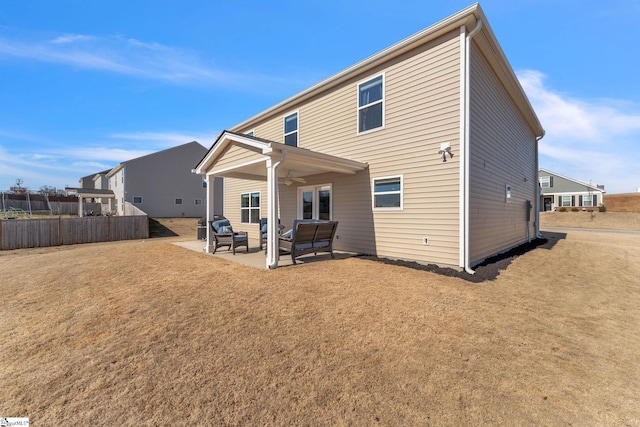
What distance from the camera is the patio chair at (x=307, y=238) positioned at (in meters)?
6.88

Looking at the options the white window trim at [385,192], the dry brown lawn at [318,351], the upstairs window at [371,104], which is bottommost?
the dry brown lawn at [318,351]

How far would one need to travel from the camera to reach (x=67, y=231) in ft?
45.9

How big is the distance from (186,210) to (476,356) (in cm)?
2788

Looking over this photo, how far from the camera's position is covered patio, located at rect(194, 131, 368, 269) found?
6.40m

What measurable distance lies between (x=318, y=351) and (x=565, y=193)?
4308 cm

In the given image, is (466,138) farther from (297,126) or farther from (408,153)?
(297,126)

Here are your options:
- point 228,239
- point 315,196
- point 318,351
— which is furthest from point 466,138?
point 228,239

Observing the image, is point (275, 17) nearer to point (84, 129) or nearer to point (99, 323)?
point (99, 323)

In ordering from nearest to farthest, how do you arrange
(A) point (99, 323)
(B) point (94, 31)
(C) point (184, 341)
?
1. (C) point (184, 341)
2. (A) point (99, 323)
3. (B) point (94, 31)

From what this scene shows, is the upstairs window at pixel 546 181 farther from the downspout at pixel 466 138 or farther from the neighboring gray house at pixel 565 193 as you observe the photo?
the downspout at pixel 466 138

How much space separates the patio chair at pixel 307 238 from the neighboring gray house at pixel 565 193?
122ft

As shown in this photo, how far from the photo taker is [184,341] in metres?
3.14

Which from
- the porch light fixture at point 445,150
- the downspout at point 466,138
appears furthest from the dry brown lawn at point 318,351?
the porch light fixture at point 445,150

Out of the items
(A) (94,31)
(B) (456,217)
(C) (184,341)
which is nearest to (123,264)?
(C) (184,341)
